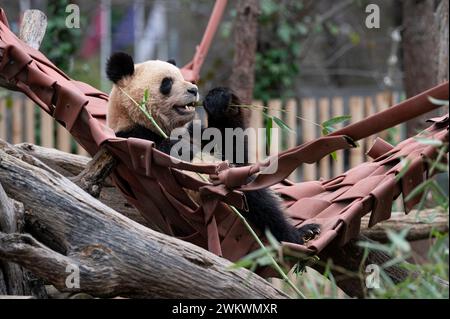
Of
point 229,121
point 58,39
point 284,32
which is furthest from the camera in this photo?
point 284,32

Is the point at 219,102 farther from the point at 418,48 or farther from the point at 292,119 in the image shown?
the point at 292,119

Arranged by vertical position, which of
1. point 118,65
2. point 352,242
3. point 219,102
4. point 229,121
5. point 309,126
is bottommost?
point 352,242

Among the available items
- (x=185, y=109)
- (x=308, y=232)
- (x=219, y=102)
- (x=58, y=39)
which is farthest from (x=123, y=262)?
(x=58, y=39)

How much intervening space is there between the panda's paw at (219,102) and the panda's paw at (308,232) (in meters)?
0.82

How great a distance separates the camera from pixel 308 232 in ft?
11.4

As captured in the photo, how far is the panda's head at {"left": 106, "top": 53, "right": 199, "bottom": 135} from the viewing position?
4016 millimetres

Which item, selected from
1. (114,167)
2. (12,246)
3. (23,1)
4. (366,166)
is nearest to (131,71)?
(114,167)

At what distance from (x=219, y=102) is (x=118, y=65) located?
2.05 ft

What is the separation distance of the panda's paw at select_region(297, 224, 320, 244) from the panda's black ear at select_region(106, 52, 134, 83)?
1.37 meters

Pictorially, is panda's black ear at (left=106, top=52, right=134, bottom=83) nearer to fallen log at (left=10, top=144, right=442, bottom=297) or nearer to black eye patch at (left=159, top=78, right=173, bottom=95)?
black eye patch at (left=159, top=78, right=173, bottom=95)

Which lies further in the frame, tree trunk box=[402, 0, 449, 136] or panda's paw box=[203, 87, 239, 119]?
tree trunk box=[402, 0, 449, 136]

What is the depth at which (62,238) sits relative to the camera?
2.79 meters

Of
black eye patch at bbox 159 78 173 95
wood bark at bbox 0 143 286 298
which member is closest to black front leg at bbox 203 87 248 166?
black eye patch at bbox 159 78 173 95

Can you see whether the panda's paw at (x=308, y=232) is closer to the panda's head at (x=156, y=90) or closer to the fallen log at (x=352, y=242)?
the fallen log at (x=352, y=242)
